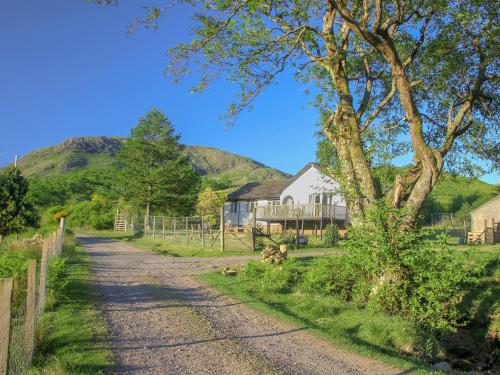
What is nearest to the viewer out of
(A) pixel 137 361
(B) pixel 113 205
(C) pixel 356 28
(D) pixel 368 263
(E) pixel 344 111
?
(A) pixel 137 361

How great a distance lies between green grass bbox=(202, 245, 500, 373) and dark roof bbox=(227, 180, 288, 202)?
31.3 meters

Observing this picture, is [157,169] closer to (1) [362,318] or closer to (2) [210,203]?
(2) [210,203]

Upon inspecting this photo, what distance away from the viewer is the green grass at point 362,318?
7949mm

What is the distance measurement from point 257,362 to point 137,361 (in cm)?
165

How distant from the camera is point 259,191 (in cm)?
4931

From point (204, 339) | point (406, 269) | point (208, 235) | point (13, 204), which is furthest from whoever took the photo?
point (208, 235)

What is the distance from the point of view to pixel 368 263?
34.4 feet

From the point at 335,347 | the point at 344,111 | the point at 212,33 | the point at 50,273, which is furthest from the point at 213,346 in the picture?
the point at 212,33

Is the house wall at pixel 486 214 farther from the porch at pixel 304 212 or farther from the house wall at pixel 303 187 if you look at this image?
the porch at pixel 304 212

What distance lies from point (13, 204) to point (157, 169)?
20.2 m

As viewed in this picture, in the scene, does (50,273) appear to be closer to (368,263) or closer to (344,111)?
(368,263)

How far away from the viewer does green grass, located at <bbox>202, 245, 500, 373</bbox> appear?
795cm

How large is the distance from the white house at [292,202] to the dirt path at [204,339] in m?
18.2

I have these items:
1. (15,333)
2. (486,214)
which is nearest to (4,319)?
(15,333)
